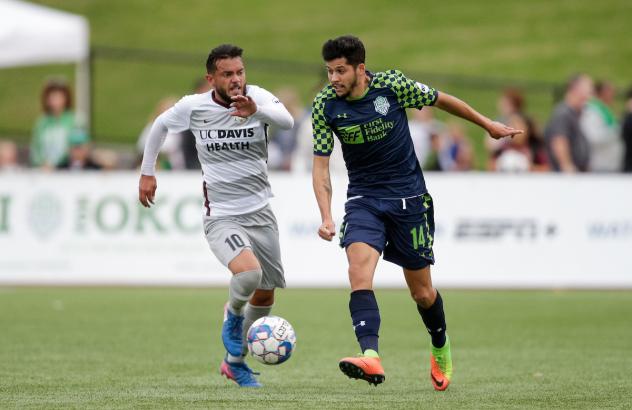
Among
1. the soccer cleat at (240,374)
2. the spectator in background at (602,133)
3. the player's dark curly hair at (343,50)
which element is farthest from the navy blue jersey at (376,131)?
the spectator in background at (602,133)

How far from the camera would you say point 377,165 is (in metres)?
9.13

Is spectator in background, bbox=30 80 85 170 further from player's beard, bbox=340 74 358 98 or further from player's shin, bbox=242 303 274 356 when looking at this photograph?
player's beard, bbox=340 74 358 98

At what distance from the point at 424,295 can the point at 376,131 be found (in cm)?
116

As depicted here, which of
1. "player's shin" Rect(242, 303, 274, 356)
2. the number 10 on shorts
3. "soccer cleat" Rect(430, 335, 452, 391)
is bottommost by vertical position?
"soccer cleat" Rect(430, 335, 452, 391)

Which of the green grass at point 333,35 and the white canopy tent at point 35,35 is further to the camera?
the green grass at point 333,35

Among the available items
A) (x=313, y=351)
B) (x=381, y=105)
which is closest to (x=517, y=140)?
(x=313, y=351)

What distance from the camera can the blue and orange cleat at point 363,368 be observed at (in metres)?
8.12

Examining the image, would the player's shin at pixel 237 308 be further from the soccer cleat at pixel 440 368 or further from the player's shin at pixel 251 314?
the soccer cleat at pixel 440 368

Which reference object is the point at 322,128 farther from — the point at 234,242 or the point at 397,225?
the point at 234,242

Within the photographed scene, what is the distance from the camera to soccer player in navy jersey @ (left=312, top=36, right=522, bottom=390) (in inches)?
349

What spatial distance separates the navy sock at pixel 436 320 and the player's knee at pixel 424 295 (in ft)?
0.12

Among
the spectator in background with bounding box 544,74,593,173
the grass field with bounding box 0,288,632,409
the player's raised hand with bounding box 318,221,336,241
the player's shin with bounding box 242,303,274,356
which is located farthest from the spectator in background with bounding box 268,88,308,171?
the player's raised hand with bounding box 318,221,336,241

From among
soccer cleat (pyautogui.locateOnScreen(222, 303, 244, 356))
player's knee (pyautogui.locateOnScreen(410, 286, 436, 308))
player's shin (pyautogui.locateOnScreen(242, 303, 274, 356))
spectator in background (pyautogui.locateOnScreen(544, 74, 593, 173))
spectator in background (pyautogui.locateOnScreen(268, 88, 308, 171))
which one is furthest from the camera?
spectator in background (pyautogui.locateOnScreen(268, 88, 308, 171))

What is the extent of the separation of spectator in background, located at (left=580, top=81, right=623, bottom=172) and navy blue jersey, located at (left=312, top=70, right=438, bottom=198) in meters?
10.7
